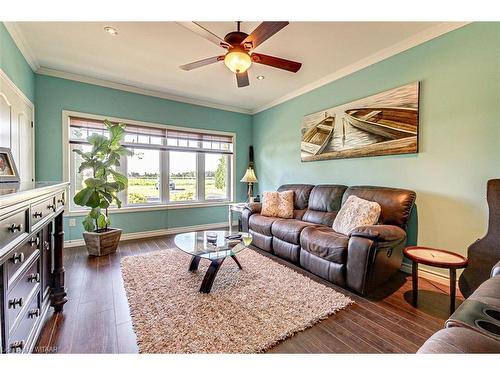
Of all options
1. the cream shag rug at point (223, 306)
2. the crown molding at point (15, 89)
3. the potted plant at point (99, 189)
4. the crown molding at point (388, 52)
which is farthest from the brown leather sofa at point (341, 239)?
the crown molding at point (15, 89)

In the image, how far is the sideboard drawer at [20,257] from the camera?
3.31 feet

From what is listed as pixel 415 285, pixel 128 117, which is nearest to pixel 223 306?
pixel 415 285

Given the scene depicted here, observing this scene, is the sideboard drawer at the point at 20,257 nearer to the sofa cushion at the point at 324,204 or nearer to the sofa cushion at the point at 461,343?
the sofa cushion at the point at 461,343

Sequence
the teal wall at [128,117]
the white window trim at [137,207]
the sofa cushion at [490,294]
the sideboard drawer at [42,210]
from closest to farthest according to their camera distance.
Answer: the sofa cushion at [490,294] < the sideboard drawer at [42,210] < the teal wall at [128,117] < the white window trim at [137,207]

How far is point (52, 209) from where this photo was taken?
1.55 metres

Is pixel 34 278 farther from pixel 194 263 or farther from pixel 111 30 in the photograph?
pixel 111 30

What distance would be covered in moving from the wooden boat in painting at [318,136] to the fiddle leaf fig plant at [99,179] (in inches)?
110

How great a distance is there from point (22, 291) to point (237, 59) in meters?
2.17

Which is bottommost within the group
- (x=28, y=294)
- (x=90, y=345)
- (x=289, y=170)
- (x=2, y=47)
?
(x=90, y=345)

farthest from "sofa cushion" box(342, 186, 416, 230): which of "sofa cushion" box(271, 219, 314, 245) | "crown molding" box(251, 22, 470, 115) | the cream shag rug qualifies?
"crown molding" box(251, 22, 470, 115)

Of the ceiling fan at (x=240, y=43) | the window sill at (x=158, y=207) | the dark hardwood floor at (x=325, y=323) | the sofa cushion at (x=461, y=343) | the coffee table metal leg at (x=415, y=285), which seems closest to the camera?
the sofa cushion at (x=461, y=343)
